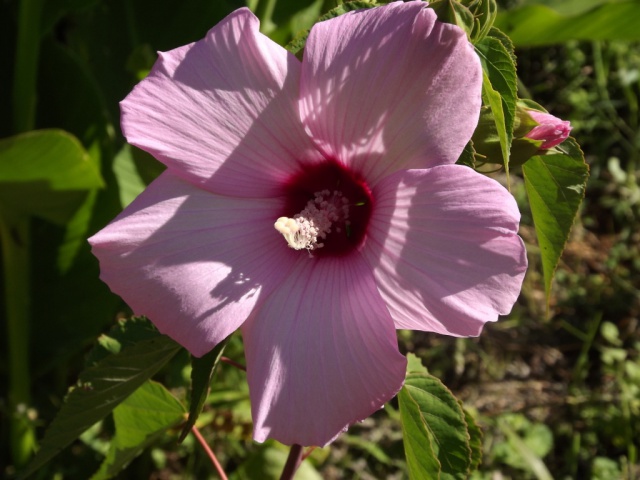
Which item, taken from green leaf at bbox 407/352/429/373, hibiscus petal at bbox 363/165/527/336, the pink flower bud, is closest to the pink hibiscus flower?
hibiscus petal at bbox 363/165/527/336

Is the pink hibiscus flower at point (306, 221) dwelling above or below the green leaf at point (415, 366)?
above

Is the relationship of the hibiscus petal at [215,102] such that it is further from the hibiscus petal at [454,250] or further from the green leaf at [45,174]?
the green leaf at [45,174]

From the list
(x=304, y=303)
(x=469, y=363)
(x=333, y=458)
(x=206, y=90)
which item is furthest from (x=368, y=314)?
(x=469, y=363)

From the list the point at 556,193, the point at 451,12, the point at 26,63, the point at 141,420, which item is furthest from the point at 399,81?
the point at 26,63

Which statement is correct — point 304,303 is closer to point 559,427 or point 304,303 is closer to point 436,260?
point 436,260

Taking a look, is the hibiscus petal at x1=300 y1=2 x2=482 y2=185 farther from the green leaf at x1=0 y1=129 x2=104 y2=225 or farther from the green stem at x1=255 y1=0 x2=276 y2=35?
the green stem at x1=255 y1=0 x2=276 y2=35

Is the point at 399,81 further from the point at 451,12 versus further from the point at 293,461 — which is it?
the point at 293,461

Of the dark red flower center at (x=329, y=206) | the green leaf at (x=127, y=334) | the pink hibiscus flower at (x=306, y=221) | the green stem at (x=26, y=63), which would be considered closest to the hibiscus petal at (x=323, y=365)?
the pink hibiscus flower at (x=306, y=221)
